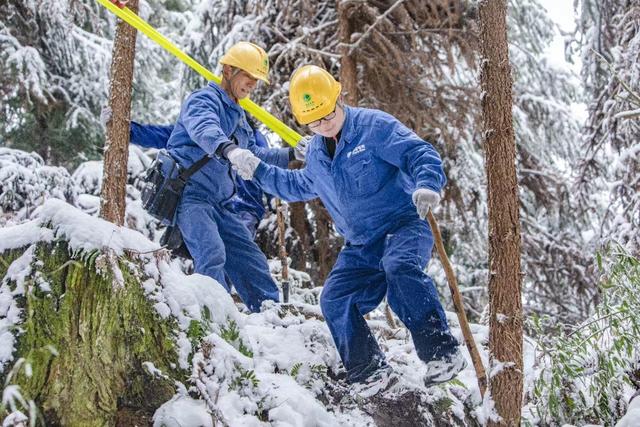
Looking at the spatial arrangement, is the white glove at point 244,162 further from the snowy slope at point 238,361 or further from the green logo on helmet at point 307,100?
the snowy slope at point 238,361

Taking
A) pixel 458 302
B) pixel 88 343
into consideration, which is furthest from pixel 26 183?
pixel 458 302

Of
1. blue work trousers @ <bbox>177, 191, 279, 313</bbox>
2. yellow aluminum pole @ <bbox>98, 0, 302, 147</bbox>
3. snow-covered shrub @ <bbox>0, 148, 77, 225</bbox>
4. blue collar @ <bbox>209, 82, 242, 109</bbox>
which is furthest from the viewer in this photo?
snow-covered shrub @ <bbox>0, 148, 77, 225</bbox>

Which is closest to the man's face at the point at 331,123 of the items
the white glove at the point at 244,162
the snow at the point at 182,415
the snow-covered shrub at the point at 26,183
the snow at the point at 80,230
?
the white glove at the point at 244,162

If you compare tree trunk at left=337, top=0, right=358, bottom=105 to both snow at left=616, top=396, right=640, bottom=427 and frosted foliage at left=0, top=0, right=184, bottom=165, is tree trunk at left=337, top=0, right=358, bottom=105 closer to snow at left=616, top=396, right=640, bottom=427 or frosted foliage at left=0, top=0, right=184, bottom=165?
frosted foliage at left=0, top=0, right=184, bottom=165

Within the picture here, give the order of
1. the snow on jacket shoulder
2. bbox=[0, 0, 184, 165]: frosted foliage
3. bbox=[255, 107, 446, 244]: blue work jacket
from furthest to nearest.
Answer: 1. bbox=[0, 0, 184, 165]: frosted foliage
2. the snow on jacket shoulder
3. bbox=[255, 107, 446, 244]: blue work jacket

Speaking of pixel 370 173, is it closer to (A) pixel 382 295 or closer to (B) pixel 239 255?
(A) pixel 382 295

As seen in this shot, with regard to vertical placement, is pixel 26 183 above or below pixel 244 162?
below

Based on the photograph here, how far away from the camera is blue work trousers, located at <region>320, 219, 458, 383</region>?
3516 mm

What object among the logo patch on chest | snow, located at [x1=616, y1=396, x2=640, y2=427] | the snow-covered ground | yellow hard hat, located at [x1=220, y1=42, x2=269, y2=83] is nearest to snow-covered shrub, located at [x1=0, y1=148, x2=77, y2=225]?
yellow hard hat, located at [x1=220, y1=42, x2=269, y2=83]

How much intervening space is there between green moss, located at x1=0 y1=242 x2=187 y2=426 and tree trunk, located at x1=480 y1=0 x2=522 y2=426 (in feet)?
4.90

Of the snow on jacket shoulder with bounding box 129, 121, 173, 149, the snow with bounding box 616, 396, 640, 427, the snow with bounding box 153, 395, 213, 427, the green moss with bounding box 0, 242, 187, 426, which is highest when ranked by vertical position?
the snow on jacket shoulder with bounding box 129, 121, 173, 149

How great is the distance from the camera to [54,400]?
2539mm

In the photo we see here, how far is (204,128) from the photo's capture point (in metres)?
4.37

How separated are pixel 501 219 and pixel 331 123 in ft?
3.76
